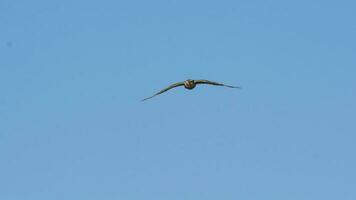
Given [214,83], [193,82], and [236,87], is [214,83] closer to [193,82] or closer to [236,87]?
[193,82]

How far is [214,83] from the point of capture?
282 ft

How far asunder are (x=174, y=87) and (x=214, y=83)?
20.2 feet

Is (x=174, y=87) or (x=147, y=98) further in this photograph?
(x=174, y=87)

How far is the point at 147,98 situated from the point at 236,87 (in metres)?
10.5

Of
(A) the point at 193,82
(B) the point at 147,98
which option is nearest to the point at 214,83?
(A) the point at 193,82

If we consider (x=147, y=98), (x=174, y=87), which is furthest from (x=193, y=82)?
(x=147, y=98)

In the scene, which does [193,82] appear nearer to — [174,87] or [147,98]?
[174,87]

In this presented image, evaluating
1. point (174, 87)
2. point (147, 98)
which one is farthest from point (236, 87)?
point (174, 87)

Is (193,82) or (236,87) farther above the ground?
(193,82)

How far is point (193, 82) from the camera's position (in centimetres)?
8806

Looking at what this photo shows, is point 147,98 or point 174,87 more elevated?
point 174,87

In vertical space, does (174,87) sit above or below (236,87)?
above

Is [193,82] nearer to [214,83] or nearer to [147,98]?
[214,83]

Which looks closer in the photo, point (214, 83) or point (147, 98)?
point (147, 98)
